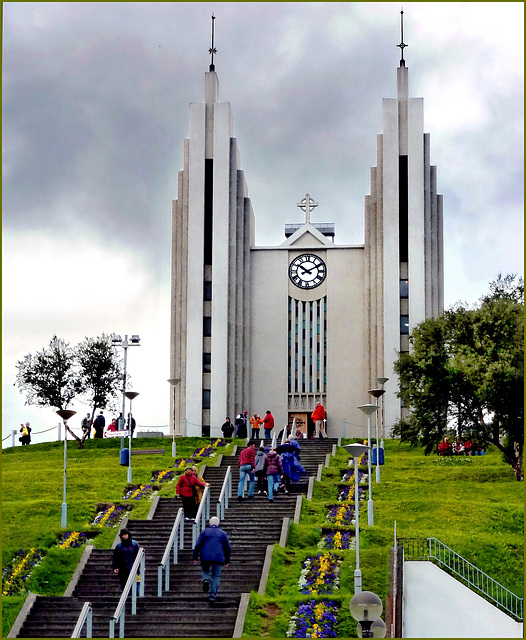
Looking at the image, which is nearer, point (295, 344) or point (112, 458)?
point (112, 458)

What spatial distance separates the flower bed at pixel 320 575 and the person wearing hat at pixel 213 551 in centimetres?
223

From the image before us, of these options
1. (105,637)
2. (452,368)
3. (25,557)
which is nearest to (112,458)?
(452,368)

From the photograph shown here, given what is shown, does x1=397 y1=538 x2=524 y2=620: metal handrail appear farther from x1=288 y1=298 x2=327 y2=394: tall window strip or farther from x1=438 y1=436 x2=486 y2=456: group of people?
x1=288 y1=298 x2=327 y2=394: tall window strip

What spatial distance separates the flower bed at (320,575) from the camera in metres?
22.0

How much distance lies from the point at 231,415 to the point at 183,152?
42.3 ft

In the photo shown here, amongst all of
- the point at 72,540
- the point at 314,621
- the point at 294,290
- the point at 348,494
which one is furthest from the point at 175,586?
the point at 294,290

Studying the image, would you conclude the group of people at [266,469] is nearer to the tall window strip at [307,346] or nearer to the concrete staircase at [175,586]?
the concrete staircase at [175,586]

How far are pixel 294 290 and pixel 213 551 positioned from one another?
35.9 metres

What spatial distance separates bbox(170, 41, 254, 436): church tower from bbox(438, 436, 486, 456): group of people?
14378 millimetres

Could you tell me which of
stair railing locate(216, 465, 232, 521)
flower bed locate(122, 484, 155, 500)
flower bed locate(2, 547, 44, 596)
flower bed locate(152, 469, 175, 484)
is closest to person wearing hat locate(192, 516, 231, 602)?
flower bed locate(2, 547, 44, 596)

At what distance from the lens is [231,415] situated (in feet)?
172

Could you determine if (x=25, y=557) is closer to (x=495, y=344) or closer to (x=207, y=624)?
(x=207, y=624)

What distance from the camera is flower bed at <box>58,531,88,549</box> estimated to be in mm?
25250

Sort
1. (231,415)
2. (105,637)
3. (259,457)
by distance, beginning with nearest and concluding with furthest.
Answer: (105,637), (259,457), (231,415)
